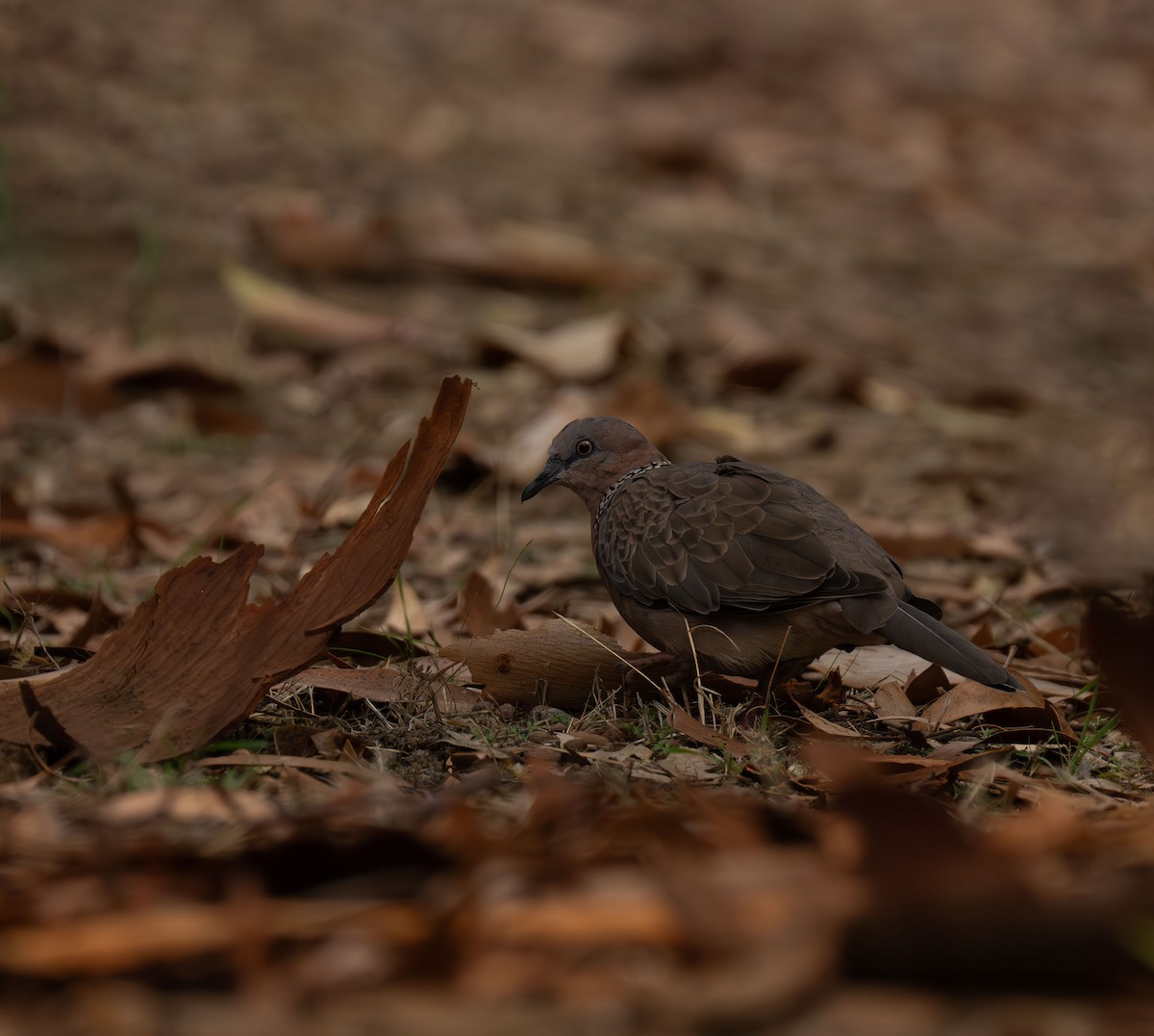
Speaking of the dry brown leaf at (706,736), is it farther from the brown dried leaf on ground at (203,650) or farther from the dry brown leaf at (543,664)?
the brown dried leaf on ground at (203,650)

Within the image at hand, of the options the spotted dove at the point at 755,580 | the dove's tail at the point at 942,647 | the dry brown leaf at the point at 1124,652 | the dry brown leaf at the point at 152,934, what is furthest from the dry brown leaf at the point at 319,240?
the dry brown leaf at the point at 152,934

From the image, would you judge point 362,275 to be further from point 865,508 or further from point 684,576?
point 684,576

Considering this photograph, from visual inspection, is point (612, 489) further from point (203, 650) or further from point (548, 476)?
point (203, 650)

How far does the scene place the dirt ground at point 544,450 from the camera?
1882 mm

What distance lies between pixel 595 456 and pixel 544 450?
1516 mm

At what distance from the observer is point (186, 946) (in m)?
1.90

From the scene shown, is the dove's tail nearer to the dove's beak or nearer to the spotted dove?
the spotted dove

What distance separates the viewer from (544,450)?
6281 mm

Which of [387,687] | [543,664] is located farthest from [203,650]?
[543,664]

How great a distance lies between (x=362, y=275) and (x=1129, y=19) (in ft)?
30.0

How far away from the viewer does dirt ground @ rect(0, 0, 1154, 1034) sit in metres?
1.88

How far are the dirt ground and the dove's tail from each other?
0.14 meters

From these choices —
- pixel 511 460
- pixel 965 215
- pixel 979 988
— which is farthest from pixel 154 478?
pixel 965 215

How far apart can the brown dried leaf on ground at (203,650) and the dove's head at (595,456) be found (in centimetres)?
160
